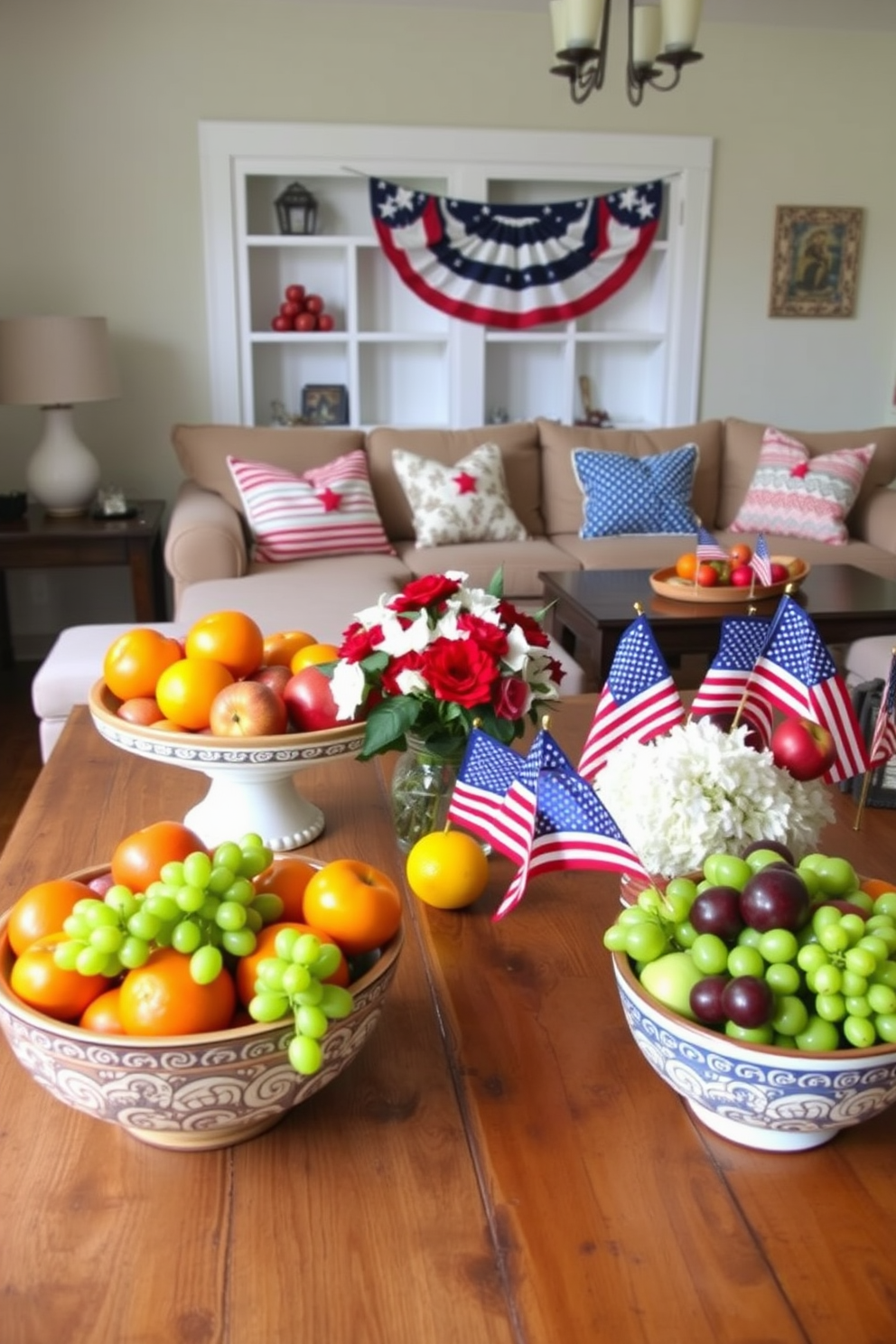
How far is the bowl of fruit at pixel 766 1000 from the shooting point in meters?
0.76

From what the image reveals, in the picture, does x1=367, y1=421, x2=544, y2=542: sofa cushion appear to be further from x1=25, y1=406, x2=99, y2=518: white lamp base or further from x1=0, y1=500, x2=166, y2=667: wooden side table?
x1=25, y1=406, x2=99, y2=518: white lamp base

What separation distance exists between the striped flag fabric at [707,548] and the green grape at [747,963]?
1.92 meters

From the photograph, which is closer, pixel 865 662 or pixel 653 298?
pixel 865 662

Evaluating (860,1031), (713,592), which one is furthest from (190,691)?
(713,592)

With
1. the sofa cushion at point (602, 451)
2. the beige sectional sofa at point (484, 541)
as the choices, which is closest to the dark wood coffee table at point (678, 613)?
the beige sectional sofa at point (484, 541)

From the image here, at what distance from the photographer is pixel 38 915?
0.85 meters

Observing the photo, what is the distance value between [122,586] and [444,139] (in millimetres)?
2155

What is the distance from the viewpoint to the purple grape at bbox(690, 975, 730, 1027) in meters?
0.78

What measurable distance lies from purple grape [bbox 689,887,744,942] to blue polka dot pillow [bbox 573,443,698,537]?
3.54 m

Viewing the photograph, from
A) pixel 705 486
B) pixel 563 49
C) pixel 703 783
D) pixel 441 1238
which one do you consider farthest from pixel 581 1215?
pixel 705 486

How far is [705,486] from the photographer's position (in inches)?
182

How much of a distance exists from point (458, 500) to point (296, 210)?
1396 millimetres

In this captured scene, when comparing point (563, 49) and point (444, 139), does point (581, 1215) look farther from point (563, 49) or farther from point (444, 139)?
point (444, 139)

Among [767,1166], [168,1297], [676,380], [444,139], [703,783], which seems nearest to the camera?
[168,1297]
